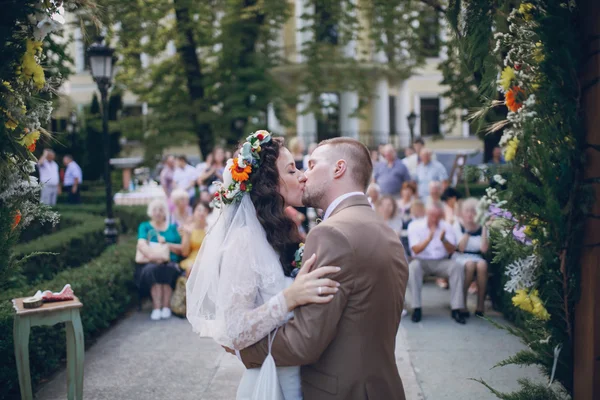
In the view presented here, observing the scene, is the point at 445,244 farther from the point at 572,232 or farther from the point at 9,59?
the point at 9,59

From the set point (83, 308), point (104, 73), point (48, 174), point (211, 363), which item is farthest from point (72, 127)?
point (211, 363)

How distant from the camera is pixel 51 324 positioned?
5145 mm

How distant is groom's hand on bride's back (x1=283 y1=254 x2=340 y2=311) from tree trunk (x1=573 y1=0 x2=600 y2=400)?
1250 mm

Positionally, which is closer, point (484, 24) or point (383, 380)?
point (383, 380)

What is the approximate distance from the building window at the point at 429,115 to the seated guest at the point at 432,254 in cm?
2870

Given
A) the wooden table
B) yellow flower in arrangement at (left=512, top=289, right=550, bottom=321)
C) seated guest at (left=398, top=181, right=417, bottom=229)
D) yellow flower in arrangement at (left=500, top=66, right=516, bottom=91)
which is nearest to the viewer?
yellow flower in arrangement at (left=512, top=289, right=550, bottom=321)

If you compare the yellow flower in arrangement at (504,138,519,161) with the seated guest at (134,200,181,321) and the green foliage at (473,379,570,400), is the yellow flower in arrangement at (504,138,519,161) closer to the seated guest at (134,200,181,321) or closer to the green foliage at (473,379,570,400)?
the green foliage at (473,379,570,400)

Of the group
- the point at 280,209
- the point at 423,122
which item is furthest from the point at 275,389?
the point at 423,122

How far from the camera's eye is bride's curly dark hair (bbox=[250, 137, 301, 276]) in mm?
3596

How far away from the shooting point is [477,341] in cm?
739

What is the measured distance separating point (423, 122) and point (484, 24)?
34.1 meters

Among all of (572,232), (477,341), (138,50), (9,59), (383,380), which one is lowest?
(477,341)

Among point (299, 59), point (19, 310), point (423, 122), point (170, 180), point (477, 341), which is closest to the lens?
point (19, 310)

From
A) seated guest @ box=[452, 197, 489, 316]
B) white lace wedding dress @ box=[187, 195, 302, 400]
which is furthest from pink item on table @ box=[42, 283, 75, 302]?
seated guest @ box=[452, 197, 489, 316]
